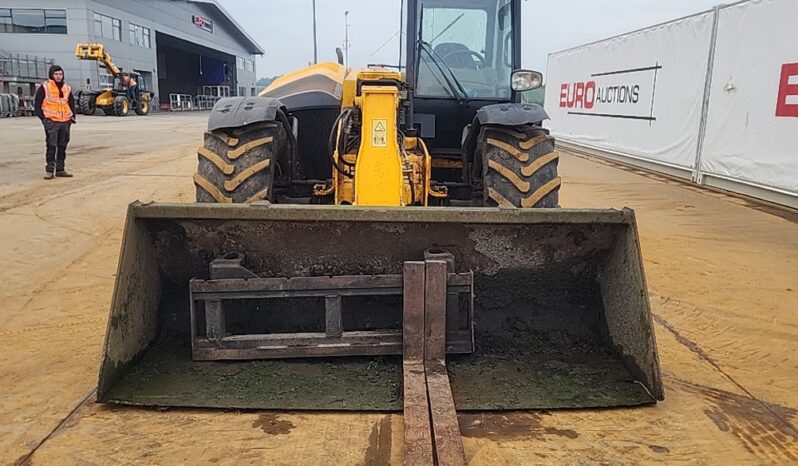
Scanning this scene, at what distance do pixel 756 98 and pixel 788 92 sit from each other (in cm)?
83

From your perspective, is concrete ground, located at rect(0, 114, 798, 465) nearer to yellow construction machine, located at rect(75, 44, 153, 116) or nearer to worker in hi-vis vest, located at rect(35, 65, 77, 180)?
worker in hi-vis vest, located at rect(35, 65, 77, 180)

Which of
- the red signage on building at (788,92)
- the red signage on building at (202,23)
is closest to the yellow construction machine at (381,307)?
the red signage on building at (788,92)

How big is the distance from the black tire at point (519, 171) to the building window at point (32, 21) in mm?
37981

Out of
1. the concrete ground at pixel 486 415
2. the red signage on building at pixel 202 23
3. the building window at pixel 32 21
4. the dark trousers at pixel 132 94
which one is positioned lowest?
the concrete ground at pixel 486 415

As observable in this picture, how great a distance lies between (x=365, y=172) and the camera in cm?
376

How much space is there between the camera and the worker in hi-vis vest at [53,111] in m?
10.2

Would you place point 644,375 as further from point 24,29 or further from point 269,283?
point 24,29

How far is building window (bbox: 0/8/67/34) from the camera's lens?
35156mm

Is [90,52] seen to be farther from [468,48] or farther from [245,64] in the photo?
[245,64]

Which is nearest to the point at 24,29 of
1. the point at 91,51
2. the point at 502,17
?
the point at 91,51

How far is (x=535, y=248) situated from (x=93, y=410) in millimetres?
2267

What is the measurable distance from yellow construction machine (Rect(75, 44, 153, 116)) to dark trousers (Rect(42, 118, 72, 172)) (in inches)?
921

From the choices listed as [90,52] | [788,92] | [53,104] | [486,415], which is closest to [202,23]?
[90,52]

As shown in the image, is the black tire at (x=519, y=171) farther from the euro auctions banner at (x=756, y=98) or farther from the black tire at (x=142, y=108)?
the black tire at (x=142, y=108)
